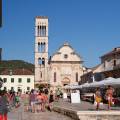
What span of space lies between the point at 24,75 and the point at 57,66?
1651 cm

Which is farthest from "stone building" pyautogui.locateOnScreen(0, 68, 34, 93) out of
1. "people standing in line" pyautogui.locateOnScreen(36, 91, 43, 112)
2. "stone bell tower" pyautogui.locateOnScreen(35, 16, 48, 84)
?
"people standing in line" pyautogui.locateOnScreen(36, 91, 43, 112)

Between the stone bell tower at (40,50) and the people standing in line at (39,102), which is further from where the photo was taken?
the stone bell tower at (40,50)

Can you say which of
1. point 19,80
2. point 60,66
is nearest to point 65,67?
point 60,66

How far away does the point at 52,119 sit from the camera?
21828 mm

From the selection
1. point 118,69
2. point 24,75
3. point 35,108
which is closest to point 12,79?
point 24,75

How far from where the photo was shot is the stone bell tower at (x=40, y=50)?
111062 mm

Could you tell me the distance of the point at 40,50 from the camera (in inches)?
4520

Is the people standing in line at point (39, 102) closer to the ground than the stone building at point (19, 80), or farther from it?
closer to the ground

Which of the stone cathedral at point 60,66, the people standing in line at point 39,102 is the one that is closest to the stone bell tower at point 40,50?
the stone cathedral at point 60,66

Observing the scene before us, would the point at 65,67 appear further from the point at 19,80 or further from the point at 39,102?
the point at 39,102

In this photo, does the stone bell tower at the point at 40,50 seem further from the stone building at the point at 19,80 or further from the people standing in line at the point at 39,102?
the people standing in line at the point at 39,102

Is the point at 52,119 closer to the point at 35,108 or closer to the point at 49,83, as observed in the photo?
the point at 35,108

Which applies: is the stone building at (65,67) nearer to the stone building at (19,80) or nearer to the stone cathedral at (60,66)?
the stone cathedral at (60,66)

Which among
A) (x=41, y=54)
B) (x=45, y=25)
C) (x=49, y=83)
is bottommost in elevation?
(x=49, y=83)
